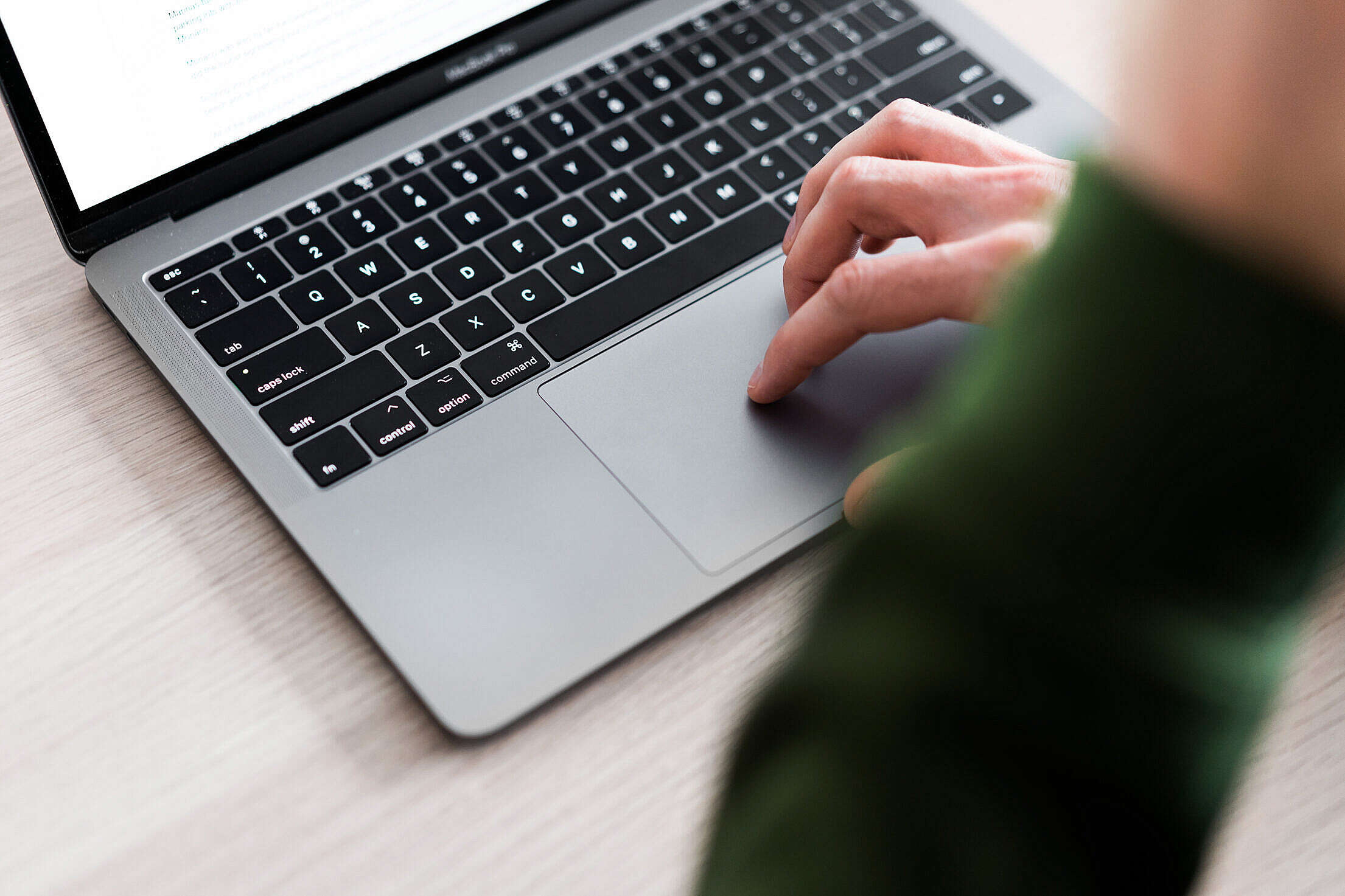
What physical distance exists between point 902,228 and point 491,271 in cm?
22

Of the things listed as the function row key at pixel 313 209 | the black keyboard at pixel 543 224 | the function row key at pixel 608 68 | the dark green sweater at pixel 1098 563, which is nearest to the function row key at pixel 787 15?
the black keyboard at pixel 543 224

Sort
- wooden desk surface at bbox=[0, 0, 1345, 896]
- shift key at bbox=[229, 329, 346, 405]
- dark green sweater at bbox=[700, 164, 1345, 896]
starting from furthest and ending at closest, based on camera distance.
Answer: shift key at bbox=[229, 329, 346, 405], wooden desk surface at bbox=[0, 0, 1345, 896], dark green sweater at bbox=[700, 164, 1345, 896]

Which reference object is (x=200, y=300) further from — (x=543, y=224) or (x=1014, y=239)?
(x=1014, y=239)

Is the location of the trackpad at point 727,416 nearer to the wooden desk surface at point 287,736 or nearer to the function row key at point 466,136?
the wooden desk surface at point 287,736

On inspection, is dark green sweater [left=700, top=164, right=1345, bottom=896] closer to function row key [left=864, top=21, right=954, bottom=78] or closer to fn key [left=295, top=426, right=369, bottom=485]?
fn key [left=295, top=426, right=369, bottom=485]

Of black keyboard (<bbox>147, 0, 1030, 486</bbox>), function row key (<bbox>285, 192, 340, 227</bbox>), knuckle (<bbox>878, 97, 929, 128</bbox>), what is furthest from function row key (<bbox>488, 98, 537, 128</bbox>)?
knuckle (<bbox>878, 97, 929, 128</bbox>)

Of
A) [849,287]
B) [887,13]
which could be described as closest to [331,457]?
[849,287]

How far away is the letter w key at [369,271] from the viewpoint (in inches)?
23.3

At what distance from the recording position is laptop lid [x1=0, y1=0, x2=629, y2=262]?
1.73ft

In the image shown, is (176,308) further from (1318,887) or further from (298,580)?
(1318,887)

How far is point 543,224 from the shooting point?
0.62m

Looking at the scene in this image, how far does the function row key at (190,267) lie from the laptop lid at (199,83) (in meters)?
0.03

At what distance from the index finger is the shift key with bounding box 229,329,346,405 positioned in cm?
25

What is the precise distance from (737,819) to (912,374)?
368mm
